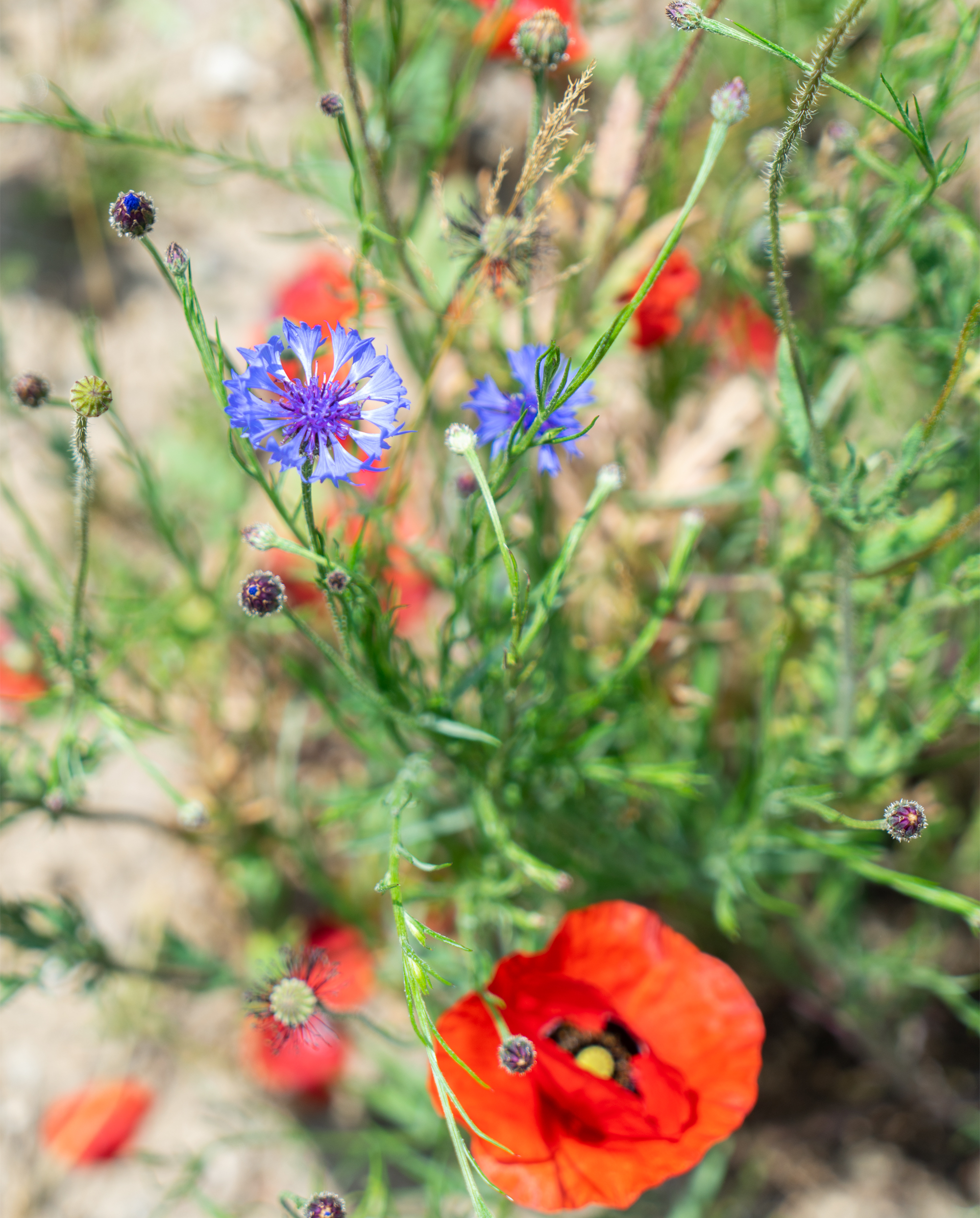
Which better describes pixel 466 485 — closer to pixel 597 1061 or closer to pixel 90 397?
pixel 90 397

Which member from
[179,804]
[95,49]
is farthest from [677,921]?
[95,49]

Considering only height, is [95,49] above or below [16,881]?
above

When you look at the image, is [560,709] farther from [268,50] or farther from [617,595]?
[268,50]

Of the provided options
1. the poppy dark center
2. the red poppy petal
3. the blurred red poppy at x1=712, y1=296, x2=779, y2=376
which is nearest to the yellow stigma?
the poppy dark center

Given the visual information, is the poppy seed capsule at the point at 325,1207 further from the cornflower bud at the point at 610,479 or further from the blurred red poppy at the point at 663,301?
the blurred red poppy at the point at 663,301

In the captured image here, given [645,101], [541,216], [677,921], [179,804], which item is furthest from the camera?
[677,921]

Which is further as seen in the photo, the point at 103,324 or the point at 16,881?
the point at 103,324

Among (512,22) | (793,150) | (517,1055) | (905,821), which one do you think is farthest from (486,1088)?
(512,22)
